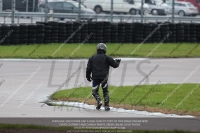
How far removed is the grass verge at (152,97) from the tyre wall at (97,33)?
40.6ft

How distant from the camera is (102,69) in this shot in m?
14.8

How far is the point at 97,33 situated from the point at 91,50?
5.82 feet

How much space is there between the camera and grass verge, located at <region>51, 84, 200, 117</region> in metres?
15.4

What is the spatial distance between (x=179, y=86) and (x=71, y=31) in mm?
13425

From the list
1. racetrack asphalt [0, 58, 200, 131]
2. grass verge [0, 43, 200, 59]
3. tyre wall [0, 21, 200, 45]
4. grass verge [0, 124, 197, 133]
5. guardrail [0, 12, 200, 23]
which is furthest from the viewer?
guardrail [0, 12, 200, 23]

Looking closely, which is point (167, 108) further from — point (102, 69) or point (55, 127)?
point (55, 127)

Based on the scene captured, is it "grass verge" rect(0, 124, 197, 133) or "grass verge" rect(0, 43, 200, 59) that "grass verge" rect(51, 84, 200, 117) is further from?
"grass verge" rect(0, 43, 200, 59)

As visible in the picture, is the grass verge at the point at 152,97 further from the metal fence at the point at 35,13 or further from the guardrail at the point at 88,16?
the guardrail at the point at 88,16

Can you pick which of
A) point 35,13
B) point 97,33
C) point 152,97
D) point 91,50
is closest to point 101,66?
point 152,97

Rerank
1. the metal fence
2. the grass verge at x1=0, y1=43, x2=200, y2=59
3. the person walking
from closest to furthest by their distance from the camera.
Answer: the person walking < the grass verge at x1=0, y1=43, x2=200, y2=59 < the metal fence

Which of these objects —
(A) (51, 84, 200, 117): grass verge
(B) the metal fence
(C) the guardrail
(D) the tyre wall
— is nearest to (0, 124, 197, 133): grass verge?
(A) (51, 84, 200, 117): grass verge

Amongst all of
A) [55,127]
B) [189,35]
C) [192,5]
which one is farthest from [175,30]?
[55,127]

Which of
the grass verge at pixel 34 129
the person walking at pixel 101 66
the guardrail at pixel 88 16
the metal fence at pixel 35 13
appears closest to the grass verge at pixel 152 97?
the person walking at pixel 101 66

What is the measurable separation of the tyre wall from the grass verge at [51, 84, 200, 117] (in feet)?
40.6
